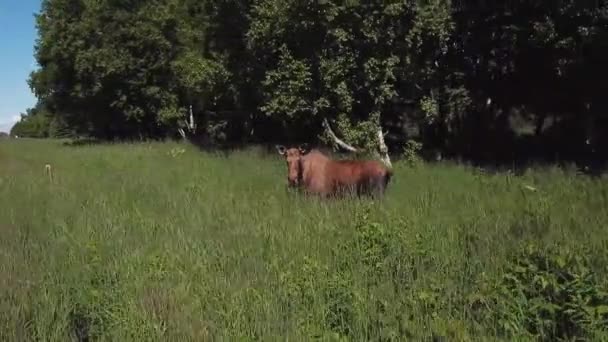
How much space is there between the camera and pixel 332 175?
43.1 ft

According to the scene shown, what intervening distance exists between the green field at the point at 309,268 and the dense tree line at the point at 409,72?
8.76 metres

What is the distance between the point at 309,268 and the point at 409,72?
1538cm

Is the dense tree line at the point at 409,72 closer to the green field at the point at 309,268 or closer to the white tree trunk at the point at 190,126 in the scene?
the white tree trunk at the point at 190,126

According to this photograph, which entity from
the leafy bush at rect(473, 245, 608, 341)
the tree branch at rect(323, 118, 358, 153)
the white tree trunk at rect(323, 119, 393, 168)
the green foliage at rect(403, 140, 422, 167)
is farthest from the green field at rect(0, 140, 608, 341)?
the tree branch at rect(323, 118, 358, 153)

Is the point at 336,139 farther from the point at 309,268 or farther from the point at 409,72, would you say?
the point at 309,268

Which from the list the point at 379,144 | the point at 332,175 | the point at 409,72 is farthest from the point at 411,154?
the point at 332,175

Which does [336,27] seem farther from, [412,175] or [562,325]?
[562,325]

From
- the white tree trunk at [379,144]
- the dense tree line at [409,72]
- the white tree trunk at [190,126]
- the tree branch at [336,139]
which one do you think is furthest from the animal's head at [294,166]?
the white tree trunk at [190,126]

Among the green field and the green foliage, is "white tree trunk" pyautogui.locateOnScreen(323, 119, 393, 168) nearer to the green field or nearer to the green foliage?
the green foliage

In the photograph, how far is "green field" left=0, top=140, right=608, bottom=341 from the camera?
506cm

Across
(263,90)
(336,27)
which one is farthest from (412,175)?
(263,90)

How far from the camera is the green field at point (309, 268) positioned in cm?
506

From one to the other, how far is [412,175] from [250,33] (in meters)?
8.83

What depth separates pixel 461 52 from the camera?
932 inches
